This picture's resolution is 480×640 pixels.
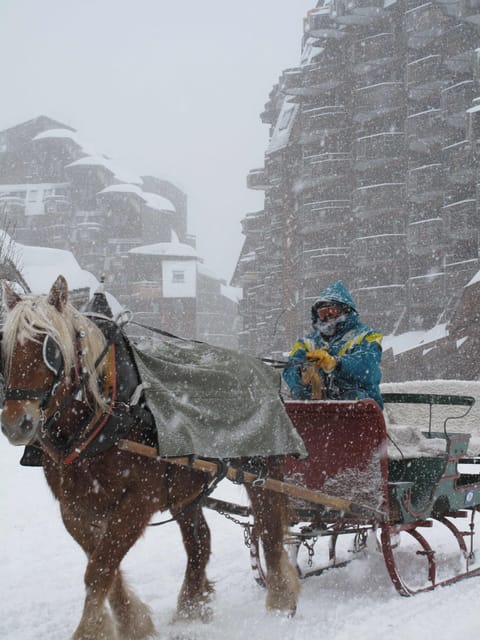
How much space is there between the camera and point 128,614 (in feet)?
14.0

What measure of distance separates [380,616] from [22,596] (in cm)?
268

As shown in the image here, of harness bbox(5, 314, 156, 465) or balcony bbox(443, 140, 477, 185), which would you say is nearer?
harness bbox(5, 314, 156, 465)

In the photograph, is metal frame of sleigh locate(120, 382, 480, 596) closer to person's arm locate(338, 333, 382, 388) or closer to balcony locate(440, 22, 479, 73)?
person's arm locate(338, 333, 382, 388)

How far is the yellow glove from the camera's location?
5277mm

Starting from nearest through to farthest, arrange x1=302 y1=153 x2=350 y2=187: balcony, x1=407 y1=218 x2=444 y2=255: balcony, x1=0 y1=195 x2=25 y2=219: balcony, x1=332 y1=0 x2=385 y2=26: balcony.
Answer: x1=407 y1=218 x2=444 y2=255: balcony < x1=332 y1=0 x2=385 y2=26: balcony < x1=302 y1=153 x2=350 y2=187: balcony < x1=0 y1=195 x2=25 y2=219: balcony

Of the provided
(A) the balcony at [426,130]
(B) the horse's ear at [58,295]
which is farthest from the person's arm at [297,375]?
(A) the balcony at [426,130]

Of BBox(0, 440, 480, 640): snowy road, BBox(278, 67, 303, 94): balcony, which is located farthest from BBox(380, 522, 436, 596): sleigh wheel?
BBox(278, 67, 303, 94): balcony

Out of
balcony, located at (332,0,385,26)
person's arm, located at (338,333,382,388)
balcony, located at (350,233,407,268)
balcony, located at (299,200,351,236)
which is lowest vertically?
person's arm, located at (338,333,382,388)

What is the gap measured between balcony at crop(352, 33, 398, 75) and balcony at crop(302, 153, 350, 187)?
3.34 m

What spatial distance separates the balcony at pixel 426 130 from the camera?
25312mm

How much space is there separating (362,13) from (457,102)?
21.5 ft

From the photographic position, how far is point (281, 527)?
5.19 m

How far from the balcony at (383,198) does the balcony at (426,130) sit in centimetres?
175

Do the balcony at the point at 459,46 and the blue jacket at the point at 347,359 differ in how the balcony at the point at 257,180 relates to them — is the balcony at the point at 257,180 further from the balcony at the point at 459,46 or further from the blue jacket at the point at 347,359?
the blue jacket at the point at 347,359
